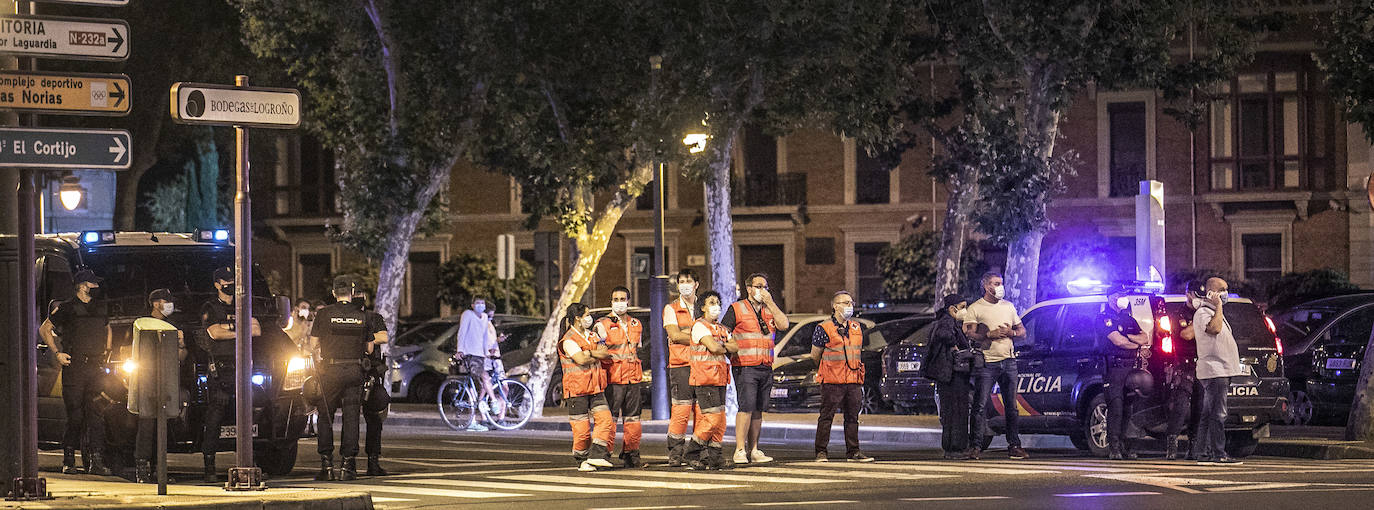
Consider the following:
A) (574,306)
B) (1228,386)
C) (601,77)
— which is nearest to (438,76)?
(601,77)

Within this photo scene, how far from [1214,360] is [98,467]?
9.84m

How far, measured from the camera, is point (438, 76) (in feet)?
95.5

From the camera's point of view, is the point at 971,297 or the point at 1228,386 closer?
the point at 1228,386

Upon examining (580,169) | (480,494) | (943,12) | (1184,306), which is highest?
(943,12)

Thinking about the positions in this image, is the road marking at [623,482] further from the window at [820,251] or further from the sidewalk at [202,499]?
the window at [820,251]

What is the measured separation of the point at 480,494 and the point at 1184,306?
684cm

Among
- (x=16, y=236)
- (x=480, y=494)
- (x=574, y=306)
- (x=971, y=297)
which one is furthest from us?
(x=971, y=297)

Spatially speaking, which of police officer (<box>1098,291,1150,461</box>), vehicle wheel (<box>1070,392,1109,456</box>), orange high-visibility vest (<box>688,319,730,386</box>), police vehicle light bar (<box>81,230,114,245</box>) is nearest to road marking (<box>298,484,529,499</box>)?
orange high-visibility vest (<box>688,319,730,386</box>)

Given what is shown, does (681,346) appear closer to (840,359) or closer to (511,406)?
(840,359)

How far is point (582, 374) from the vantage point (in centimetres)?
1691

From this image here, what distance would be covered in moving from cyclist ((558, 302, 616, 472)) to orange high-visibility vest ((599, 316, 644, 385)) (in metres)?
0.10

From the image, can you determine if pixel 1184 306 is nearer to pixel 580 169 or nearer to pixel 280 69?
pixel 580 169

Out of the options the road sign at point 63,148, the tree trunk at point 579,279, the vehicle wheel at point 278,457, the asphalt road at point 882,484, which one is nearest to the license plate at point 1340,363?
the asphalt road at point 882,484

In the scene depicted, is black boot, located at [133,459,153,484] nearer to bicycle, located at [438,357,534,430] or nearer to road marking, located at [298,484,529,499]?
road marking, located at [298,484,529,499]
